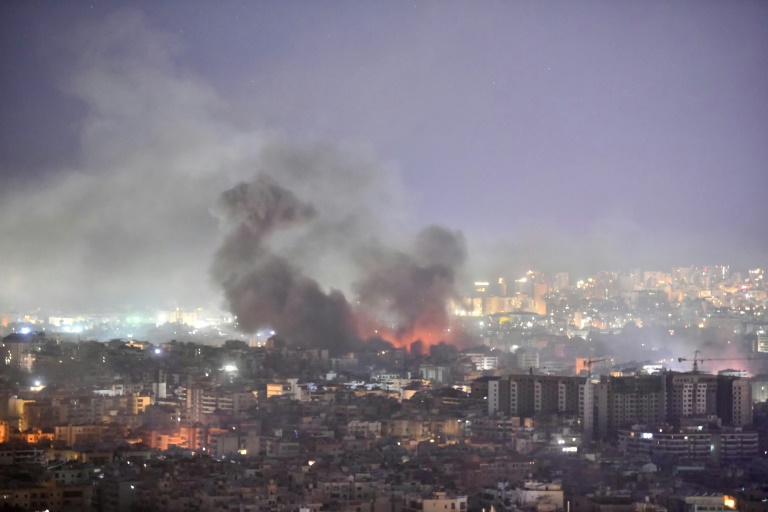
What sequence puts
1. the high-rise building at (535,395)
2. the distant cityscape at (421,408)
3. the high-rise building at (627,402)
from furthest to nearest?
1. the high-rise building at (535,395)
2. the high-rise building at (627,402)
3. the distant cityscape at (421,408)

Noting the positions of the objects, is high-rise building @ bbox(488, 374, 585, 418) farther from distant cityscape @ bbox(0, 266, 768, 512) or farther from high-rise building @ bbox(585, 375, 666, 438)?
high-rise building @ bbox(585, 375, 666, 438)

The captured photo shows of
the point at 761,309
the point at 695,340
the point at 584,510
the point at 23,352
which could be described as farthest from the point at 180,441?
the point at 761,309

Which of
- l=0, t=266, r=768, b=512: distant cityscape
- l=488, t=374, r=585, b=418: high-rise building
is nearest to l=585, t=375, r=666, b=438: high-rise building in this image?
l=0, t=266, r=768, b=512: distant cityscape

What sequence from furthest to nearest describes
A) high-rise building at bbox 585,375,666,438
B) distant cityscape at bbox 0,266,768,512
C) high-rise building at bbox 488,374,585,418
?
high-rise building at bbox 488,374,585,418
high-rise building at bbox 585,375,666,438
distant cityscape at bbox 0,266,768,512

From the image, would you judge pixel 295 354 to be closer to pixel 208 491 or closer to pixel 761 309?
pixel 761 309

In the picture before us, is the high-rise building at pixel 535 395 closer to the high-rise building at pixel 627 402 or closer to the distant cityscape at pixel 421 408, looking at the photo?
the distant cityscape at pixel 421 408

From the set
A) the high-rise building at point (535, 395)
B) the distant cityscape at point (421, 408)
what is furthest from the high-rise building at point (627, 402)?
the high-rise building at point (535, 395)

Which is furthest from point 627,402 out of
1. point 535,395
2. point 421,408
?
point 421,408

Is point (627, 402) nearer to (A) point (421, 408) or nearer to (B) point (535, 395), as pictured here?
(B) point (535, 395)
